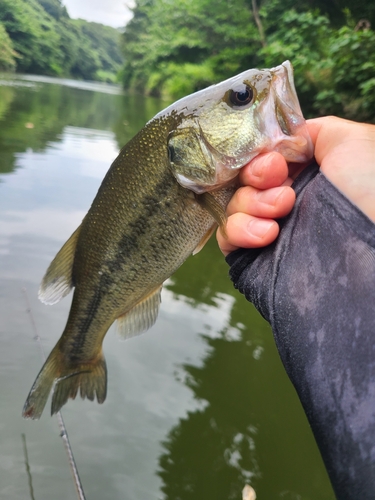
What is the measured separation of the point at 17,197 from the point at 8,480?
157 inches

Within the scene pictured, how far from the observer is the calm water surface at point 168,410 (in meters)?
2.40

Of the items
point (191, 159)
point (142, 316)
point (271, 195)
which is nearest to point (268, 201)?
point (271, 195)

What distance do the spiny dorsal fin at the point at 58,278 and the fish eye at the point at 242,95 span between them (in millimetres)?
977

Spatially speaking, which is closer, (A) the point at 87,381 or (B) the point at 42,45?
(A) the point at 87,381

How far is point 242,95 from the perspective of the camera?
1461mm

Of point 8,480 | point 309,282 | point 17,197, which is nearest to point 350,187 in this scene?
point 309,282

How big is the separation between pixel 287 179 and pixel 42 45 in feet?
208

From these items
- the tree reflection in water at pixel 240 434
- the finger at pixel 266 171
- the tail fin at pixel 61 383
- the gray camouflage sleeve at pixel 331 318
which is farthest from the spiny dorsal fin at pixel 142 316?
the tree reflection in water at pixel 240 434

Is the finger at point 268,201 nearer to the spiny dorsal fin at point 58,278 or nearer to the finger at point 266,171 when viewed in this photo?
the finger at point 266,171

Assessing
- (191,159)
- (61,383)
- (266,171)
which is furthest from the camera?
(61,383)

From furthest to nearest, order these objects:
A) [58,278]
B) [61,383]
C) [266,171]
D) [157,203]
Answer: [61,383] → [58,278] → [157,203] → [266,171]

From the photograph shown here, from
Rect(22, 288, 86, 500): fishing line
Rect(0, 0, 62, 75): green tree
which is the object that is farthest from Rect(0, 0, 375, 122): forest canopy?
Rect(22, 288, 86, 500): fishing line

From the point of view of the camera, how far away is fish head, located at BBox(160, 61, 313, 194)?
140 centimetres

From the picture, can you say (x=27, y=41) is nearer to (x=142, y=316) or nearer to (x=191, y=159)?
(x=142, y=316)
